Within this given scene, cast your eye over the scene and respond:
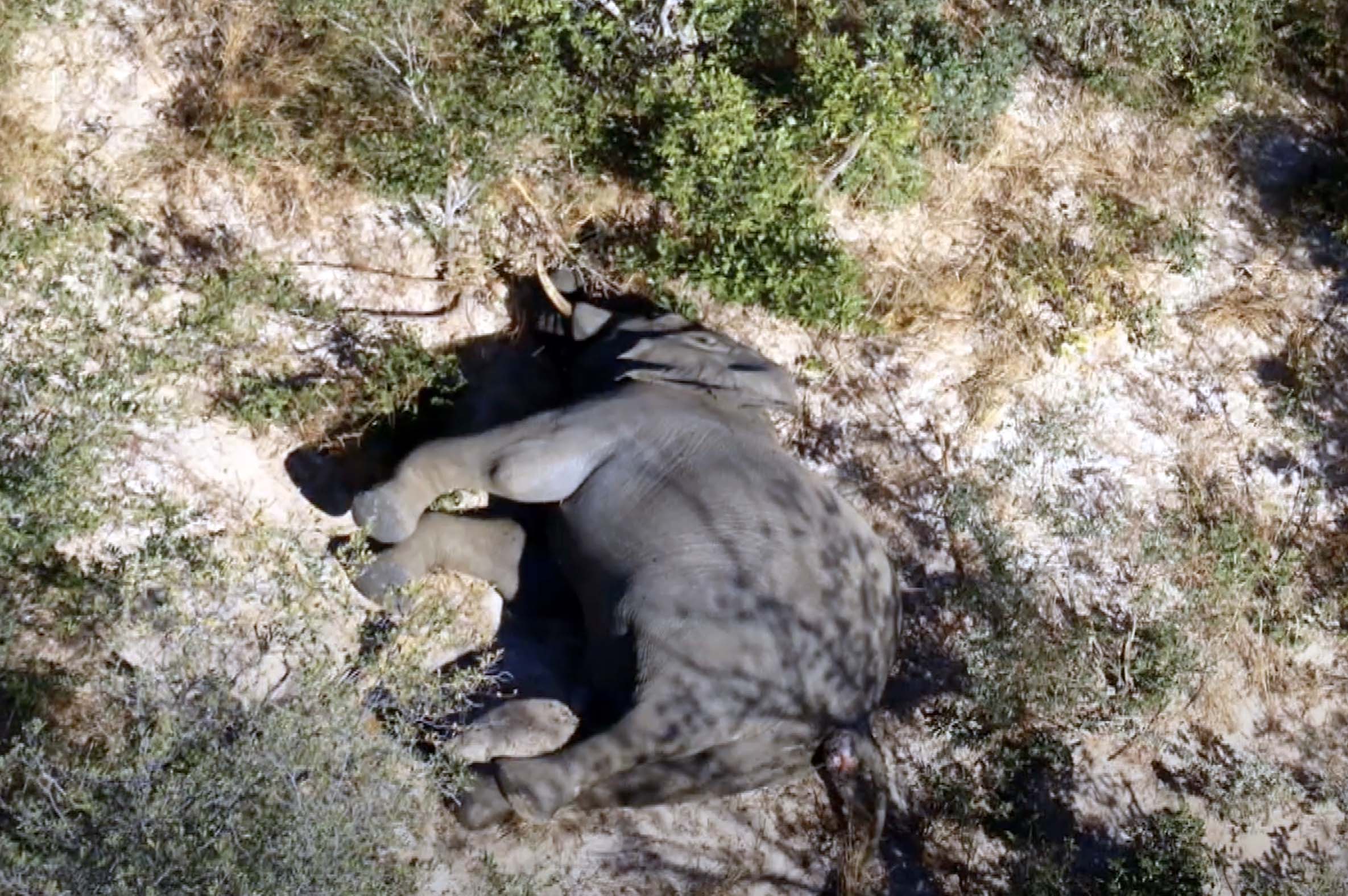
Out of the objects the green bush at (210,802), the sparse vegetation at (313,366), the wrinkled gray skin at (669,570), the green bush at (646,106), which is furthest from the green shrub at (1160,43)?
the green bush at (210,802)

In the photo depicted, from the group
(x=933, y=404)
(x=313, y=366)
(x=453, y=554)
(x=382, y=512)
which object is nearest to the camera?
(x=382, y=512)

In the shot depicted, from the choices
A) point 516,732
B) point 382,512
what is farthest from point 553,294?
point 516,732

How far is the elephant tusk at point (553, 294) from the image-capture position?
7207 millimetres

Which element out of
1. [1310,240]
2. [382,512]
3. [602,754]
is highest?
[1310,240]

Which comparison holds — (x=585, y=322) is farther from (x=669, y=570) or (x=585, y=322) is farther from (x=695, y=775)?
(x=695, y=775)

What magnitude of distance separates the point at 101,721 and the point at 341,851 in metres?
1.24

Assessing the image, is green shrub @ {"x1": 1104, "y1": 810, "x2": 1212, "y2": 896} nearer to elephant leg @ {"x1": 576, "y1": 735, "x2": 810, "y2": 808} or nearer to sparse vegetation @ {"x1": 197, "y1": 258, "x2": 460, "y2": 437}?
elephant leg @ {"x1": 576, "y1": 735, "x2": 810, "y2": 808}

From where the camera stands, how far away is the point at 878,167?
761cm

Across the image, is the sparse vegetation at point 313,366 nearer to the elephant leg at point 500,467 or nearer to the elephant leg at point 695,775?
the elephant leg at point 500,467

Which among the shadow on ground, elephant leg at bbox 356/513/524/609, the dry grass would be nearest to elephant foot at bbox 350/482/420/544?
elephant leg at bbox 356/513/524/609

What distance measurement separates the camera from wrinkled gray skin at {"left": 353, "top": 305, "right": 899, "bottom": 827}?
6348mm

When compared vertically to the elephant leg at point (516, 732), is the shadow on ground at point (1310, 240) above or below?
above

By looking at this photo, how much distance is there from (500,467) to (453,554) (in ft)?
1.80

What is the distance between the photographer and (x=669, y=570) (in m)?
6.46
